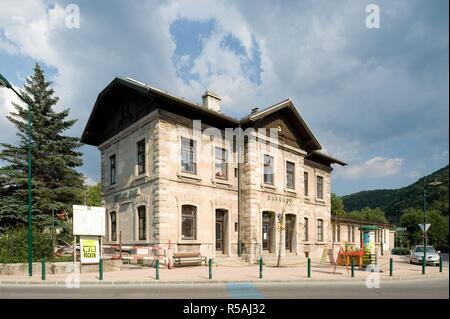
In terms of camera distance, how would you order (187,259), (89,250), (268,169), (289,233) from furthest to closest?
(289,233) → (268,169) → (187,259) → (89,250)

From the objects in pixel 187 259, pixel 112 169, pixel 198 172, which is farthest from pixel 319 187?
pixel 112 169

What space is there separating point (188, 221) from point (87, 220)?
585 cm

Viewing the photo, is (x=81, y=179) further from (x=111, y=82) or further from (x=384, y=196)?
(x=384, y=196)

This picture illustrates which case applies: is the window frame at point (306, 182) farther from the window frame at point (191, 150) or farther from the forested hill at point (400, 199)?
the window frame at point (191, 150)

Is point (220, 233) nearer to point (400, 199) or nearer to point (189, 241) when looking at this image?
point (189, 241)

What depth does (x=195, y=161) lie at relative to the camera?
21797 mm

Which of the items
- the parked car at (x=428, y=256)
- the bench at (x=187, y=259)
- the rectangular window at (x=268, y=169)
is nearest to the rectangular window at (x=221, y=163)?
the rectangular window at (x=268, y=169)

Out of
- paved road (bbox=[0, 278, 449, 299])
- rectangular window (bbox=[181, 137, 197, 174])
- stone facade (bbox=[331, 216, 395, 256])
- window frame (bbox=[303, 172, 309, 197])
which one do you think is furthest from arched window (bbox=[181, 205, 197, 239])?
stone facade (bbox=[331, 216, 395, 256])

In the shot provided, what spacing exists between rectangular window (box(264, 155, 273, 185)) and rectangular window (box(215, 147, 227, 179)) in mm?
3031

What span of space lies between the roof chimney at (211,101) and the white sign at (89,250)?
11.2 m

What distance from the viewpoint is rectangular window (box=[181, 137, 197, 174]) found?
21391 mm

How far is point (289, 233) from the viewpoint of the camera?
Result: 87.6ft

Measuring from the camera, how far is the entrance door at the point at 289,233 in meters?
26.5

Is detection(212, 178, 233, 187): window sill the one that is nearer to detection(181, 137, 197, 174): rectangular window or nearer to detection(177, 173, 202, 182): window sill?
detection(177, 173, 202, 182): window sill
